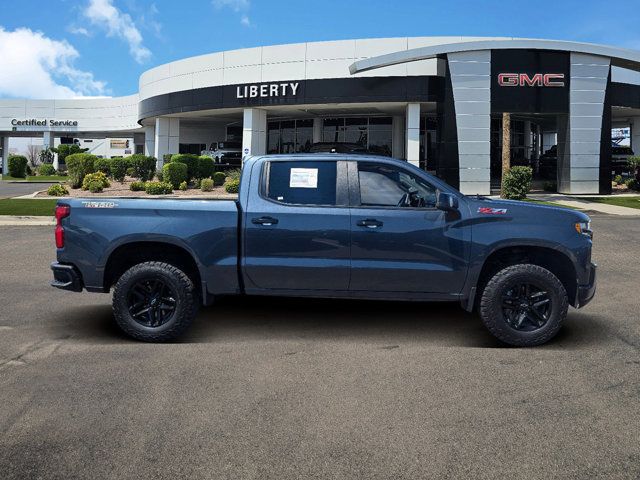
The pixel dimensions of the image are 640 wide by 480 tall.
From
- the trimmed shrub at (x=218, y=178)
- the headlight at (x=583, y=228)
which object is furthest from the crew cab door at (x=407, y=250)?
the trimmed shrub at (x=218, y=178)

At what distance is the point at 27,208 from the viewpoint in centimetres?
2022

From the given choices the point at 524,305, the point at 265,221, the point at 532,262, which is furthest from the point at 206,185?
the point at 524,305

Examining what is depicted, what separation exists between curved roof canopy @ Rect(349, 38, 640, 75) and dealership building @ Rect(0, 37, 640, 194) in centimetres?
5

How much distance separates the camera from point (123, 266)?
5875 millimetres

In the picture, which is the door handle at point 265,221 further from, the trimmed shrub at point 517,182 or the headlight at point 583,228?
the trimmed shrub at point 517,182

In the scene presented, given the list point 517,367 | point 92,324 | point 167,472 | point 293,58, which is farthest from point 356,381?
point 293,58

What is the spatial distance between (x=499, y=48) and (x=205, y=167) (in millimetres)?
16545

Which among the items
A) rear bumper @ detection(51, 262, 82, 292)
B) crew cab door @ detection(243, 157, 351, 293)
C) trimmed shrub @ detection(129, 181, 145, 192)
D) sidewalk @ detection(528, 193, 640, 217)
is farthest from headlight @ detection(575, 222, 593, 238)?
trimmed shrub @ detection(129, 181, 145, 192)

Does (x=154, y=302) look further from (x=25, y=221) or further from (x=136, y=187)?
(x=136, y=187)

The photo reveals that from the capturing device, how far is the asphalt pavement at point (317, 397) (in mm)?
3189

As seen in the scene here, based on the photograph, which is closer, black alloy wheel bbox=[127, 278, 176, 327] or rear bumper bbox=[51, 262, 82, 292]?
black alloy wheel bbox=[127, 278, 176, 327]

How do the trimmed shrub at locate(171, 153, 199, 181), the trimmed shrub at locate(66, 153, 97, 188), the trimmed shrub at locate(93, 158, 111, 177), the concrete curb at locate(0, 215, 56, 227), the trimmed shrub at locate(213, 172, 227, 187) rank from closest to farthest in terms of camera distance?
the concrete curb at locate(0, 215, 56, 227) < the trimmed shrub at locate(66, 153, 97, 188) < the trimmed shrub at locate(171, 153, 199, 181) < the trimmed shrub at locate(213, 172, 227, 187) < the trimmed shrub at locate(93, 158, 111, 177)

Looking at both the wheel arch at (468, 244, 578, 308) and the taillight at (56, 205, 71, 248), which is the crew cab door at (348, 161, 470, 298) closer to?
the wheel arch at (468, 244, 578, 308)

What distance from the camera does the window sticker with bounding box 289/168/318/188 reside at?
5.61 meters
